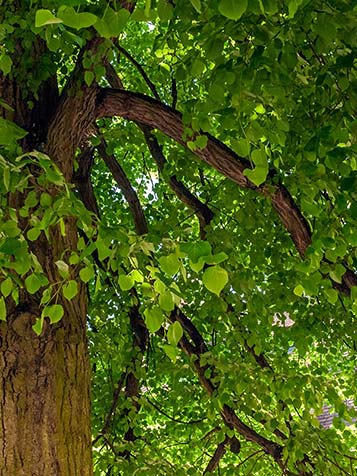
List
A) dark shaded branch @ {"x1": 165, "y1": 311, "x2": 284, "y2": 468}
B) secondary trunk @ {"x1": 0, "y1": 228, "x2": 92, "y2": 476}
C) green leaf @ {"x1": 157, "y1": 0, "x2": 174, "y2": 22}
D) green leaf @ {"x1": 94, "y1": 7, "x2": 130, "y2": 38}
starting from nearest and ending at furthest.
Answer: green leaf @ {"x1": 94, "y1": 7, "x2": 130, "y2": 38}
green leaf @ {"x1": 157, "y1": 0, "x2": 174, "y2": 22}
secondary trunk @ {"x1": 0, "y1": 228, "x2": 92, "y2": 476}
dark shaded branch @ {"x1": 165, "y1": 311, "x2": 284, "y2": 468}

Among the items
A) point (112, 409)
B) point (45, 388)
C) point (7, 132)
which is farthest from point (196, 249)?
point (112, 409)

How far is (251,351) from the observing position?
4141 mm

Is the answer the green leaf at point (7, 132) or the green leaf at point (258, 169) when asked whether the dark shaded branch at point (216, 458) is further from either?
the green leaf at point (7, 132)

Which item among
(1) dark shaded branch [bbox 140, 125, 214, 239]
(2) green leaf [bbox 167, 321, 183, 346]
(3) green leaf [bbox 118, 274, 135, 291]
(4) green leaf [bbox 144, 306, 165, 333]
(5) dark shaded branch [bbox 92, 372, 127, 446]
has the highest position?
(1) dark shaded branch [bbox 140, 125, 214, 239]

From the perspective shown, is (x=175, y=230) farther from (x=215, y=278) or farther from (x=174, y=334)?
(x=215, y=278)

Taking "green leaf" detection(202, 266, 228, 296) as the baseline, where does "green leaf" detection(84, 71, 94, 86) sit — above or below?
above

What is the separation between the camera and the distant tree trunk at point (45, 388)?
7.77ft

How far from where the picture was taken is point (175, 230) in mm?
3461

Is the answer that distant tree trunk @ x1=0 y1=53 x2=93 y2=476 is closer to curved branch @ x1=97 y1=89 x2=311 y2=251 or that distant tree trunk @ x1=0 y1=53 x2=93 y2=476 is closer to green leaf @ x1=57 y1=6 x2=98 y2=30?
curved branch @ x1=97 y1=89 x2=311 y2=251

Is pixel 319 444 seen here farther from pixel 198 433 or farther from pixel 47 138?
pixel 47 138

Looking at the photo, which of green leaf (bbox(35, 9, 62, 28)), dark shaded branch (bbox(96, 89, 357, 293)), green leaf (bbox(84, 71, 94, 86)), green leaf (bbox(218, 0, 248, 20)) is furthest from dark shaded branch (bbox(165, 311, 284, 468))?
green leaf (bbox(35, 9, 62, 28))

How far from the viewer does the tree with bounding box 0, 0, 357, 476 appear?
6.00 ft

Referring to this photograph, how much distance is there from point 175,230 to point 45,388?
126cm

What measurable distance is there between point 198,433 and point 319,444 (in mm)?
1635
